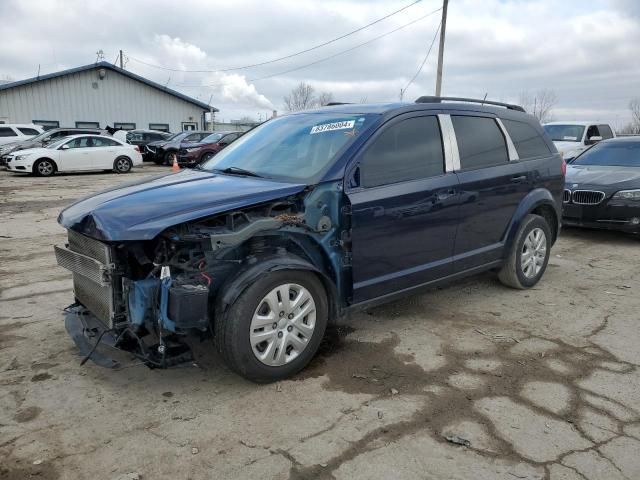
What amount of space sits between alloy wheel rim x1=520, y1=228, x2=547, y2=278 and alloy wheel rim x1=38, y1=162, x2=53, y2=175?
55.4ft

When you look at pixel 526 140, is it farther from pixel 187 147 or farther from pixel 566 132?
pixel 187 147

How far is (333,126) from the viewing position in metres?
4.02

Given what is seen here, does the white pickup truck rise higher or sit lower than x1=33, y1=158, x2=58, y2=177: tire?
higher

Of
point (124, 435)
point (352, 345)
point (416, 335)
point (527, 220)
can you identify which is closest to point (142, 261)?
point (124, 435)

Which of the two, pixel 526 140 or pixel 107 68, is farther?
pixel 107 68

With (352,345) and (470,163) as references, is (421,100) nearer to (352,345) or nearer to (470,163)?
(470,163)

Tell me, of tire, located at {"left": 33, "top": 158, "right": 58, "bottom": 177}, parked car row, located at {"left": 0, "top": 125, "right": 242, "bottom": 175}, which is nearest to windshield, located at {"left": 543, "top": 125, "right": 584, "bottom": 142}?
parked car row, located at {"left": 0, "top": 125, "right": 242, "bottom": 175}

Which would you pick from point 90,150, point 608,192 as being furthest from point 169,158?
point 608,192

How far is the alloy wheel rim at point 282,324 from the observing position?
3.20 metres

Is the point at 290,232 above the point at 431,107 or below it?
below

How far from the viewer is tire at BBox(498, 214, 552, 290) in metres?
5.07

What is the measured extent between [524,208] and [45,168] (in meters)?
16.9

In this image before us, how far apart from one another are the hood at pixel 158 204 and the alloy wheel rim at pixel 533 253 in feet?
9.23

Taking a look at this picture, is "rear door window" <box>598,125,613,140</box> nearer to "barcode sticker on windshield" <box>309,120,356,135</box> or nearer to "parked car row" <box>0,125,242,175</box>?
"parked car row" <box>0,125,242,175</box>
